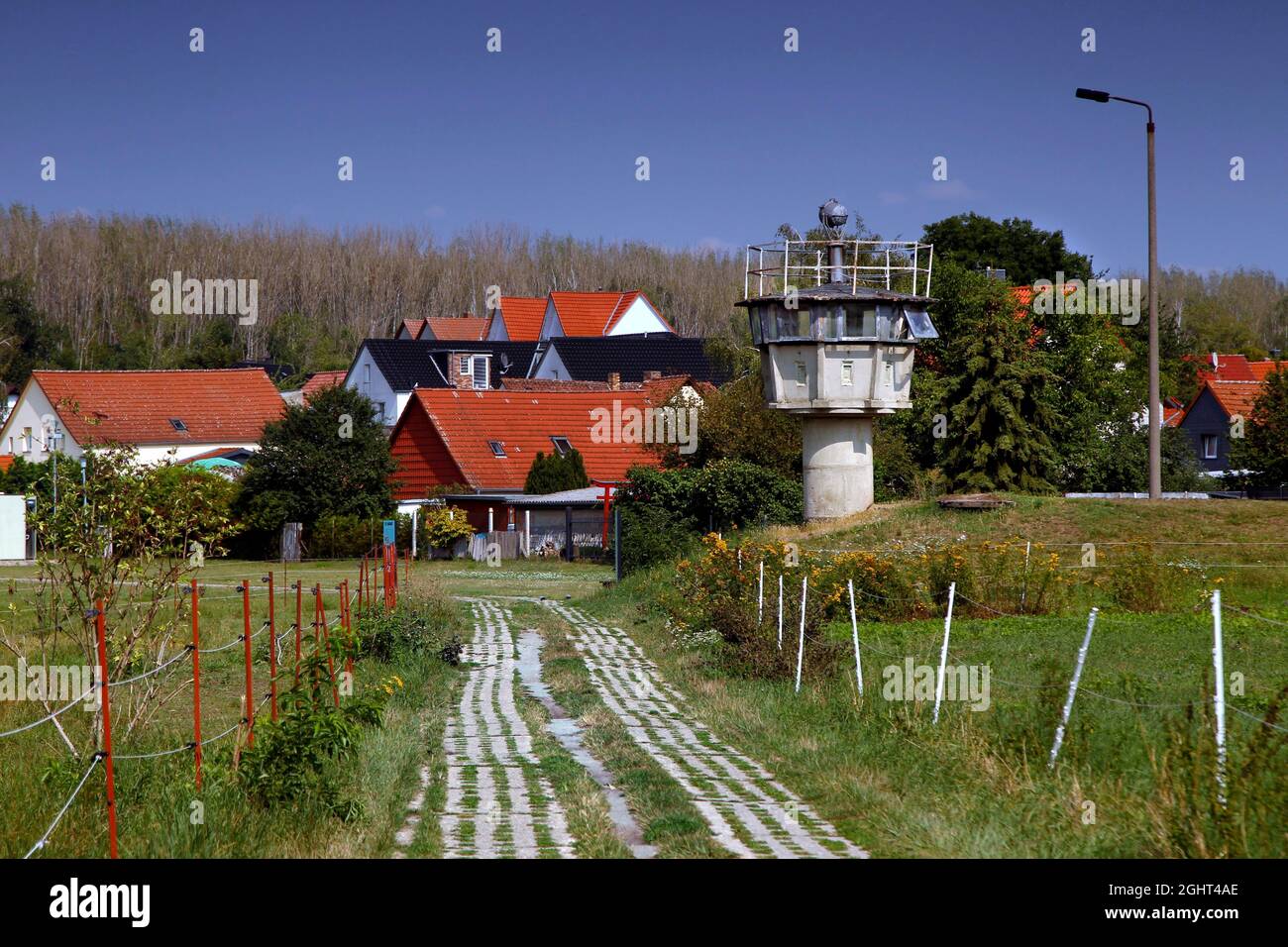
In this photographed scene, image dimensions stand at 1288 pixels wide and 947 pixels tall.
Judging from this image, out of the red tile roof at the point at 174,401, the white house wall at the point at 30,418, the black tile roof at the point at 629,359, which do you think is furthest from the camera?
the black tile roof at the point at 629,359

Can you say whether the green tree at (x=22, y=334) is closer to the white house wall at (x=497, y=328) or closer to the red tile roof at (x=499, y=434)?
the white house wall at (x=497, y=328)

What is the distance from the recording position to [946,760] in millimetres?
11578

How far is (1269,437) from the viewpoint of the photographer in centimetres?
4856

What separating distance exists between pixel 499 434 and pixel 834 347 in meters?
27.9

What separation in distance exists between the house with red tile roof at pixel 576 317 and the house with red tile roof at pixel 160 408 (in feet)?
82.7

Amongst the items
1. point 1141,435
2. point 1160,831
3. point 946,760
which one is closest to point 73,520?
point 946,760

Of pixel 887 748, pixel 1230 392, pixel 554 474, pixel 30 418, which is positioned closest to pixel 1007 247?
pixel 1230 392

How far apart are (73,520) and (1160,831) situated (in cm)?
1190

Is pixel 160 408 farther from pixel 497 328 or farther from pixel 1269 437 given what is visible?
pixel 1269 437

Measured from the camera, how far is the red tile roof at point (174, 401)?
242ft

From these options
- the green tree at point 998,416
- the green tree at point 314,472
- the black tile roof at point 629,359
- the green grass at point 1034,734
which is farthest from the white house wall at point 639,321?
the green grass at point 1034,734

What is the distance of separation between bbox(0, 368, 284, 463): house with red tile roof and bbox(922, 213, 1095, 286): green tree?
121 ft

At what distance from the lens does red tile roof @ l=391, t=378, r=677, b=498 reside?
60.0 m
